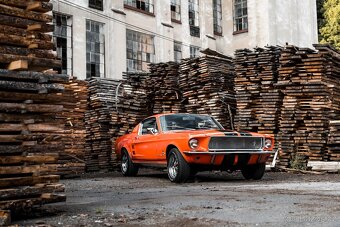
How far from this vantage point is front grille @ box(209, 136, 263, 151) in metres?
11.1

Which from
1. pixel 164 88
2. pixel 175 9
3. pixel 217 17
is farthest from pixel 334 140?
pixel 217 17

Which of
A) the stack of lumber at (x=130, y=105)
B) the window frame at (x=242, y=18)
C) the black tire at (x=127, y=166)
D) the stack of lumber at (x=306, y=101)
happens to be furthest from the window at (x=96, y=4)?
the window frame at (x=242, y=18)

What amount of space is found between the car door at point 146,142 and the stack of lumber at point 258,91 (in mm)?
3797

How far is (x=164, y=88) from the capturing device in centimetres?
1848

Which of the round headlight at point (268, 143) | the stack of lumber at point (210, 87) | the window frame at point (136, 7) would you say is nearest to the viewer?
the round headlight at point (268, 143)

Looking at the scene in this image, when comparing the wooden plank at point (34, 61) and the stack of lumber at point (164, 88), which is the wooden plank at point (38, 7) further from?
the stack of lumber at point (164, 88)

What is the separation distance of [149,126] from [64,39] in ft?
31.0

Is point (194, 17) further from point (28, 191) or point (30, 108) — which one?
point (28, 191)

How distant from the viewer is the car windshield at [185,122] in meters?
12.7

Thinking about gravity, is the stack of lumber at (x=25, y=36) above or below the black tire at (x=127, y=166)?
above

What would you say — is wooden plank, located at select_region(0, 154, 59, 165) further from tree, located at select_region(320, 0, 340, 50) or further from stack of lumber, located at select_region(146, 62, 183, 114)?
tree, located at select_region(320, 0, 340, 50)

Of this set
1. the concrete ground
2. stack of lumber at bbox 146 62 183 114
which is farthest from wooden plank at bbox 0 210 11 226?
stack of lumber at bbox 146 62 183 114

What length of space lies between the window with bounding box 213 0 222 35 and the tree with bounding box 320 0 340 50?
8.12 meters

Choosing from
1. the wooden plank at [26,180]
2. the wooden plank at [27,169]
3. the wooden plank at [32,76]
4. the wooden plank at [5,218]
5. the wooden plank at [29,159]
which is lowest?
the wooden plank at [5,218]
